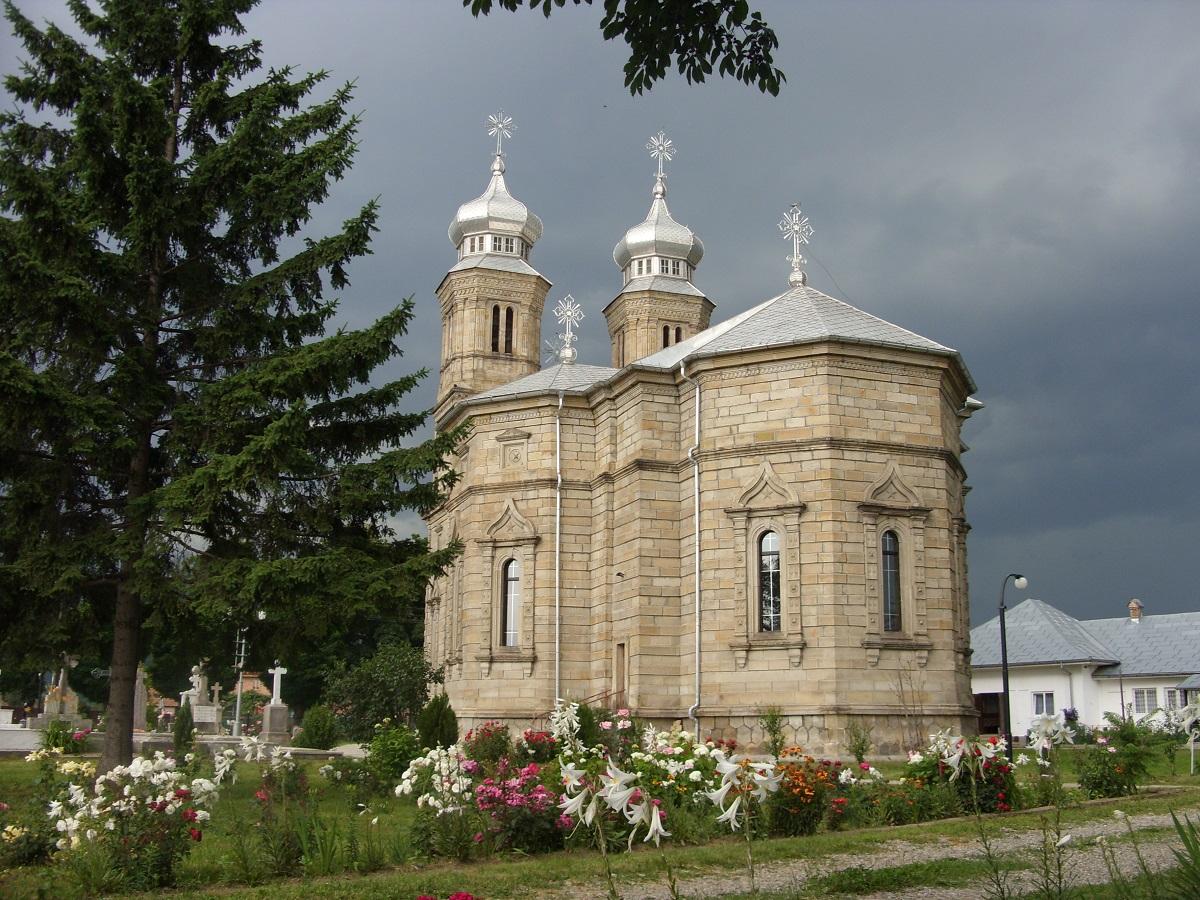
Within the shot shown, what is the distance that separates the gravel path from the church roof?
1216 centimetres

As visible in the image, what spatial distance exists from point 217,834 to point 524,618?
13920mm

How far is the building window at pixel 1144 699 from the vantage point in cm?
4025

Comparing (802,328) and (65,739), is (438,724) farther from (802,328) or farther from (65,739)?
(802,328)

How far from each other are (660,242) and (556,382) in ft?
53.9

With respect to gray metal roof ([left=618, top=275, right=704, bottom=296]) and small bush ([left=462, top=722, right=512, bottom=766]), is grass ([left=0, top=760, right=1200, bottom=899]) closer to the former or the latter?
small bush ([left=462, top=722, right=512, bottom=766])

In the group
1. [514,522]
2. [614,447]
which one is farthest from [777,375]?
[514,522]

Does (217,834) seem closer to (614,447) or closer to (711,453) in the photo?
(711,453)

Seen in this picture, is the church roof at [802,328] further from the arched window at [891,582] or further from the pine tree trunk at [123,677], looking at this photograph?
the pine tree trunk at [123,677]

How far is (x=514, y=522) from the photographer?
25828 millimetres

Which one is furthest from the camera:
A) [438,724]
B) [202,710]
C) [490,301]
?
[202,710]

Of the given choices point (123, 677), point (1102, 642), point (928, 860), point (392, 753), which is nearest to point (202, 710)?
point (392, 753)

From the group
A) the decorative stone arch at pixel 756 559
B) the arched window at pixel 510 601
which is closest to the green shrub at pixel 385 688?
the arched window at pixel 510 601

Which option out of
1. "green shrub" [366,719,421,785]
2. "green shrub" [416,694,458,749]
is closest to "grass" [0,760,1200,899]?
"green shrub" [366,719,421,785]

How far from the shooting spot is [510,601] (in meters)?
25.9
